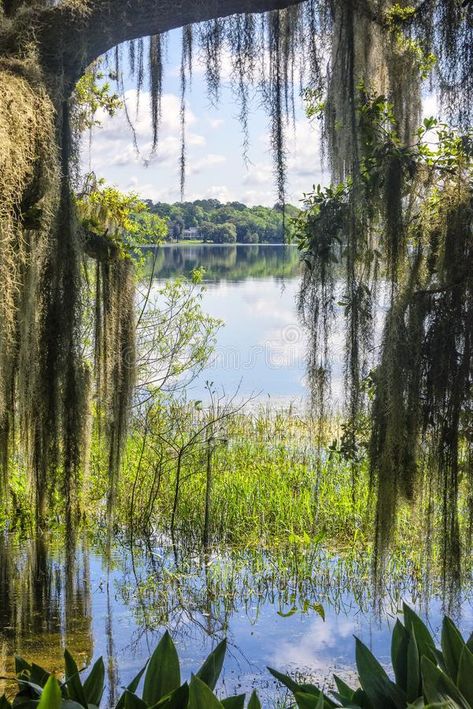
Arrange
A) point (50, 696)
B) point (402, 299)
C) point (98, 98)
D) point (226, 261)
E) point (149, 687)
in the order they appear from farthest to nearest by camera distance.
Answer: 1. point (226, 261)
2. point (98, 98)
3. point (402, 299)
4. point (149, 687)
5. point (50, 696)

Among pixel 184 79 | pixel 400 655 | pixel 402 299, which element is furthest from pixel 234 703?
pixel 184 79

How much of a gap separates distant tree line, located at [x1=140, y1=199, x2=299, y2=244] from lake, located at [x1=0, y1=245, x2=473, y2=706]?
397 cm

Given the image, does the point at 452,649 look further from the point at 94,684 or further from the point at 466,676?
the point at 94,684

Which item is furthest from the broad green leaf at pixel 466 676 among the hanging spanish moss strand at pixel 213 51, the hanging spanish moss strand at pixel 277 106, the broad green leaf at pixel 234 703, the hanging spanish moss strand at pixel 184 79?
the hanging spanish moss strand at pixel 184 79

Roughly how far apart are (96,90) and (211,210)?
14.7 feet

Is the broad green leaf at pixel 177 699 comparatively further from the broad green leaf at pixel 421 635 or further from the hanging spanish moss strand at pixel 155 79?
the hanging spanish moss strand at pixel 155 79

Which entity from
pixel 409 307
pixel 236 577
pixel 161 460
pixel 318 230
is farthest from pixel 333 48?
pixel 161 460

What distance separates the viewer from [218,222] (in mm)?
9695

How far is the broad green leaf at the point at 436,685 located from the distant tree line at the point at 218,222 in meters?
7.37

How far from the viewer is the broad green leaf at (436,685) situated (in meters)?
1.54

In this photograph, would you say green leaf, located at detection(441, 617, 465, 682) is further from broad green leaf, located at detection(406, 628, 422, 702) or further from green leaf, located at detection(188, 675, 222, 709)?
green leaf, located at detection(188, 675, 222, 709)

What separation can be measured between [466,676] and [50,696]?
29.5 inches

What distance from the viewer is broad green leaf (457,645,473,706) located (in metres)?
1.64

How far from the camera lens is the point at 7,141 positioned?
2980mm
